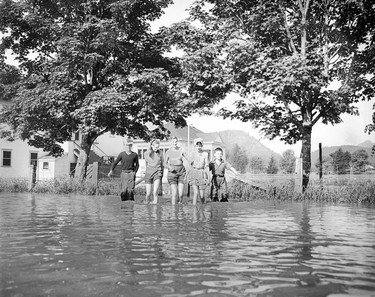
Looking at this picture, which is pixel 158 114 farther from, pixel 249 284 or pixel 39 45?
pixel 249 284

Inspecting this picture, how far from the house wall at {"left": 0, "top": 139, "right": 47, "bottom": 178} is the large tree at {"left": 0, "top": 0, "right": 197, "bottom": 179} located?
585 inches

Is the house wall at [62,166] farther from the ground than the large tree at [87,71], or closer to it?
closer to it

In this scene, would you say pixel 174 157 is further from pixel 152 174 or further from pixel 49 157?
pixel 49 157

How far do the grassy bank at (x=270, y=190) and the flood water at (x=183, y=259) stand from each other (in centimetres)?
803

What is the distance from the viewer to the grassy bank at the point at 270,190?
15.0 meters

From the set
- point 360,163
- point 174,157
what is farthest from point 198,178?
point 360,163

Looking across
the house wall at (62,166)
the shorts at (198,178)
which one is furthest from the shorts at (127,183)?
the house wall at (62,166)

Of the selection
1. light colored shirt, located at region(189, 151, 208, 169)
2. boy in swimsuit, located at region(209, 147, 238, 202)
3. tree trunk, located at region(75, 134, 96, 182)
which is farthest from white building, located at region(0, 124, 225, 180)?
light colored shirt, located at region(189, 151, 208, 169)

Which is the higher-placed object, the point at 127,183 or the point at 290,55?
the point at 290,55

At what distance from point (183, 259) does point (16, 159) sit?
38044 millimetres

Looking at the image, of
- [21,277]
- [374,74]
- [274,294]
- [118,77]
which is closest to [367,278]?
[274,294]

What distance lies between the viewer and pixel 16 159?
129 ft

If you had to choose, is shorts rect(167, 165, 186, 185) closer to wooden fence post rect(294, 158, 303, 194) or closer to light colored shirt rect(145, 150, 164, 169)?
light colored shirt rect(145, 150, 164, 169)

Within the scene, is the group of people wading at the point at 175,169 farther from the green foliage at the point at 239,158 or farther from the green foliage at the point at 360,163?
the green foliage at the point at 239,158
